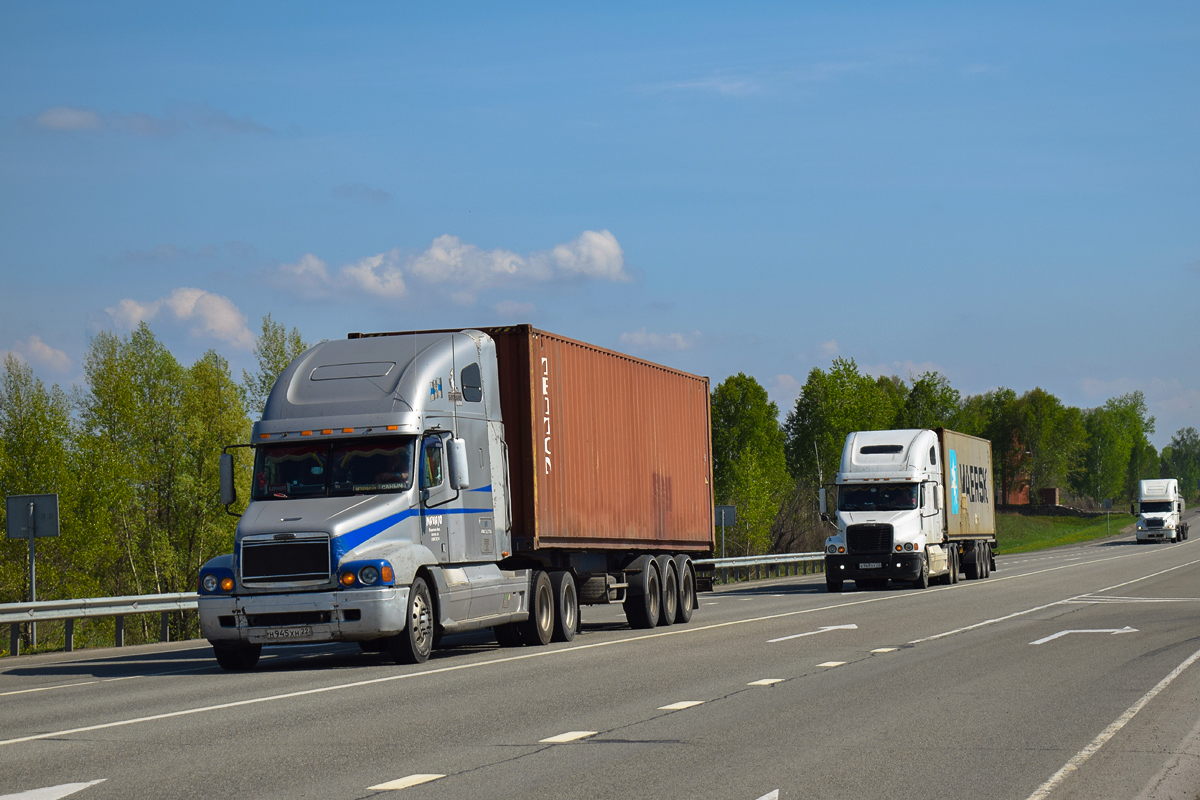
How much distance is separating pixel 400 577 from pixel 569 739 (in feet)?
19.4

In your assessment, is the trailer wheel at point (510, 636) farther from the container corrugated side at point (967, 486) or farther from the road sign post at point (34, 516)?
the container corrugated side at point (967, 486)

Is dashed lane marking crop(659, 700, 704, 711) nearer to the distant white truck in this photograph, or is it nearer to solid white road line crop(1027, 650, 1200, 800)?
solid white road line crop(1027, 650, 1200, 800)

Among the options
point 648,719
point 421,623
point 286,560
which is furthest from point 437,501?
point 648,719

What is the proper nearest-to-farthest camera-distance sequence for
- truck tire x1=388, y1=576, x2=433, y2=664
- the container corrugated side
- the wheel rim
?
1. truck tire x1=388, y1=576, x2=433, y2=664
2. the wheel rim
3. the container corrugated side

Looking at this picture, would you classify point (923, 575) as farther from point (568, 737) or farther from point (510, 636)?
point (568, 737)

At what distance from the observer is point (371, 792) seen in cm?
745

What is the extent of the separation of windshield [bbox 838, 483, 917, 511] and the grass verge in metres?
51.9

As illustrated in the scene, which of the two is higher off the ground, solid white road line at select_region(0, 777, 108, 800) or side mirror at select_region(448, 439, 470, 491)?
side mirror at select_region(448, 439, 470, 491)

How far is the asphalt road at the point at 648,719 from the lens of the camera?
→ 7.82m

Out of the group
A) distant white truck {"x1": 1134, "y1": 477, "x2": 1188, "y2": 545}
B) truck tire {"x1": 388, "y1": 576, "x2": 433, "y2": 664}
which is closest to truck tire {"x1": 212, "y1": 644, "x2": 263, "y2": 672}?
truck tire {"x1": 388, "y1": 576, "x2": 433, "y2": 664}

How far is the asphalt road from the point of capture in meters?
7.82

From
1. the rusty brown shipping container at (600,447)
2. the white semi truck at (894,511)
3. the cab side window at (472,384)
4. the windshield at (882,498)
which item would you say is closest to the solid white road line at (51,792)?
the cab side window at (472,384)

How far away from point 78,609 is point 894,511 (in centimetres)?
1985

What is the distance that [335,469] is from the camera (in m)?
15.7
